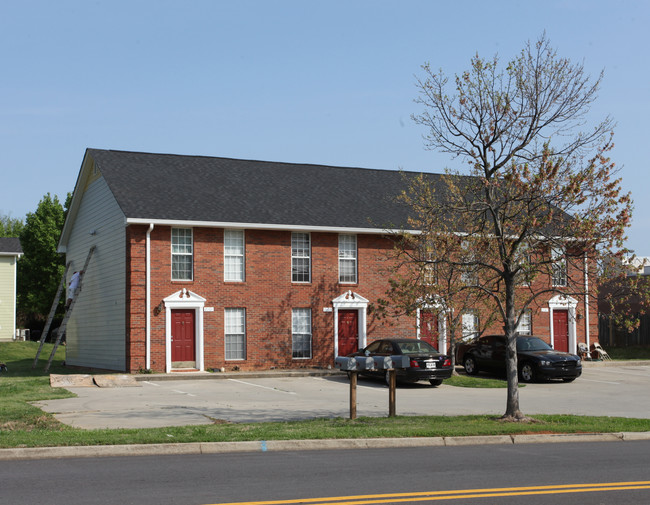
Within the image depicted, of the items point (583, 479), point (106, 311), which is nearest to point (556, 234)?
point (583, 479)

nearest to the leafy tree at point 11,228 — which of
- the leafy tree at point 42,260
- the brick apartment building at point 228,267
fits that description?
the leafy tree at point 42,260

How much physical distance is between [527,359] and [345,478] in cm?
1806

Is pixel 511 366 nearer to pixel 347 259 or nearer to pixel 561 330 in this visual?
pixel 347 259

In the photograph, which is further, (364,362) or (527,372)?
(527,372)

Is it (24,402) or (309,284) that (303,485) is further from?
(309,284)

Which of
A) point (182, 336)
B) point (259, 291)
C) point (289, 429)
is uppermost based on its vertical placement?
point (259, 291)

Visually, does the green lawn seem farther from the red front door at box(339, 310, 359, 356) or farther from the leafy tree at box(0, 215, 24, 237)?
the leafy tree at box(0, 215, 24, 237)

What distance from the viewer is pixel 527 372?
26.3m

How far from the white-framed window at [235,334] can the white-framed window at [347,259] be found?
432 cm

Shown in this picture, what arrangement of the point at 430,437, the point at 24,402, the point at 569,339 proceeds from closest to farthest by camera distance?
the point at 430,437
the point at 24,402
the point at 569,339

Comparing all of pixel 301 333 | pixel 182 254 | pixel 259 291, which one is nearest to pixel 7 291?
pixel 182 254

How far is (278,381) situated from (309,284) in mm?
5467

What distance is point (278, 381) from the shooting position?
25.5m

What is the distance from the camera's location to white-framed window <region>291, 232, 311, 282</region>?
2998 centimetres
